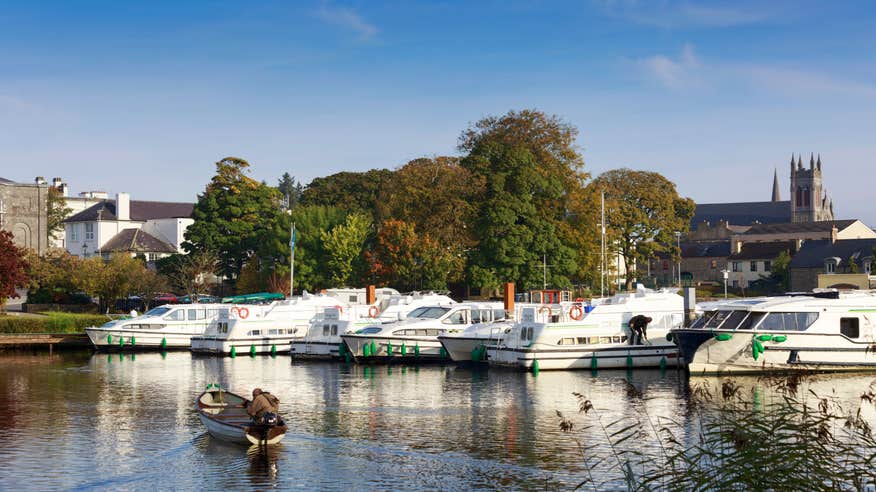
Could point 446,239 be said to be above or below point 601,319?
above

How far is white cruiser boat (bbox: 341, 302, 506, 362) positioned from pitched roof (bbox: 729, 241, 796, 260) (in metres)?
88.8

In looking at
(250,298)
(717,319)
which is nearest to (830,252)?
(250,298)

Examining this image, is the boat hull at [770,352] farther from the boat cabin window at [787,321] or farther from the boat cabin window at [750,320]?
the boat cabin window at [750,320]

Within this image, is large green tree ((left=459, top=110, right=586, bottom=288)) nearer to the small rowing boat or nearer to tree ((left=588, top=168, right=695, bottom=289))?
tree ((left=588, top=168, right=695, bottom=289))

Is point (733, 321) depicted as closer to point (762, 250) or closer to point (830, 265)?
point (830, 265)

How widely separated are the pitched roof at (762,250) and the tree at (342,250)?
6804cm

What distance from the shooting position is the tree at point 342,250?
92.5 meters

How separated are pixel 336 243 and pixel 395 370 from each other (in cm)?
3893

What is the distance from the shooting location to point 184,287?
102312mm

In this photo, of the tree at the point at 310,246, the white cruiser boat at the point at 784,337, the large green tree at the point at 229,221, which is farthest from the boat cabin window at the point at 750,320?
the large green tree at the point at 229,221

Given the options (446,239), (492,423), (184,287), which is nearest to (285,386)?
(492,423)

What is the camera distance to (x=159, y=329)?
69562mm

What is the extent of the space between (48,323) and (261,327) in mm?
18805

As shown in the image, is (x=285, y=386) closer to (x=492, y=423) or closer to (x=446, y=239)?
(x=492, y=423)
